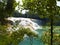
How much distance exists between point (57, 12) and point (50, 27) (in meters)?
0.57

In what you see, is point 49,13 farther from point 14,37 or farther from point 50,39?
point 14,37

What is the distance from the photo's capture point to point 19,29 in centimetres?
595

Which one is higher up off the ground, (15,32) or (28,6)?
(28,6)

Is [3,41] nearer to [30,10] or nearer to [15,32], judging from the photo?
[15,32]

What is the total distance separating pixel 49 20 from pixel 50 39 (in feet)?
1.70

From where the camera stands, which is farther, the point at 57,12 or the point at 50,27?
the point at 50,27

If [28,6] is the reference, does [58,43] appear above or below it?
below

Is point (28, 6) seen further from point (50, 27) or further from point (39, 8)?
point (50, 27)

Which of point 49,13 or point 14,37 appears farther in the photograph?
point 14,37

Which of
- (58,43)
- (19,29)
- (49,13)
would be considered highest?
(49,13)

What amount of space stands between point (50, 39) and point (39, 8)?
2.98 feet

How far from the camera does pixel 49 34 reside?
5.83 metres

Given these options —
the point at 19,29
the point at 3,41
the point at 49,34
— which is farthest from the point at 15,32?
the point at 49,34

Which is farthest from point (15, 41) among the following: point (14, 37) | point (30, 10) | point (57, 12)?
point (57, 12)
